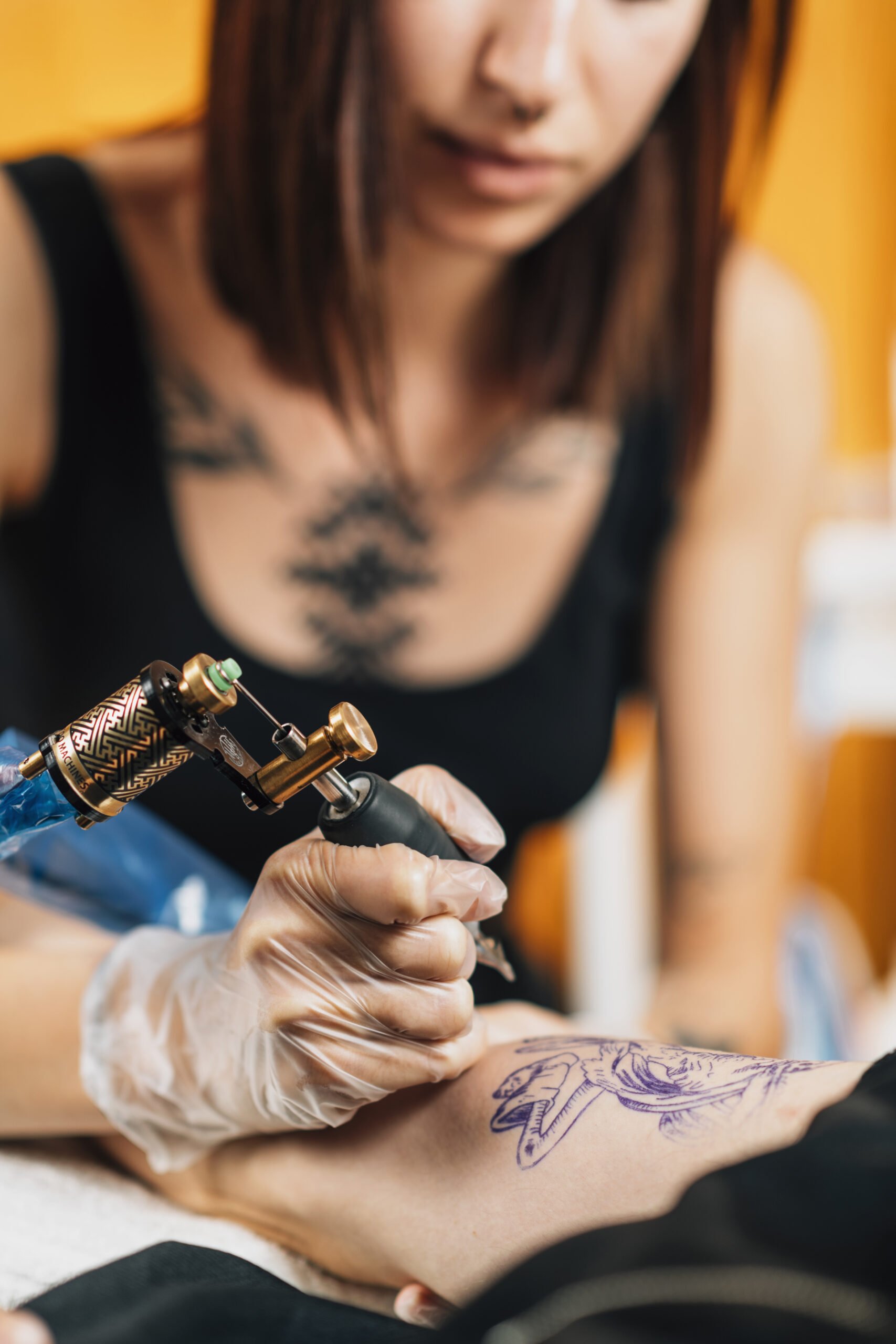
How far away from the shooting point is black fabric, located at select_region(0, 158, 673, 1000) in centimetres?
100

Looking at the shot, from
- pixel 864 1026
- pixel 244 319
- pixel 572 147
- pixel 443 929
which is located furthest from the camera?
pixel 864 1026

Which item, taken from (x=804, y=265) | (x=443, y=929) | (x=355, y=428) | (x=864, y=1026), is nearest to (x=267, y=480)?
(x=355, y=428)

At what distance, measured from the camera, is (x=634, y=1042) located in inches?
22.7

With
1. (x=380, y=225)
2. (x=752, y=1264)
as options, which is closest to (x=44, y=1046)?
(x=752, y=1264)

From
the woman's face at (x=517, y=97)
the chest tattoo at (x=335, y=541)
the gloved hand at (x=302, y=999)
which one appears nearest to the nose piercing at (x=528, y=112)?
the woman's face at (x=517, y=97)

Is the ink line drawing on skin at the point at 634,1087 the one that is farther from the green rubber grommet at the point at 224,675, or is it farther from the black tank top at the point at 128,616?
the black tank top at the point at 128,616

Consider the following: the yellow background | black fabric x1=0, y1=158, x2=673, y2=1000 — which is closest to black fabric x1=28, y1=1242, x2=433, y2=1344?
black fabric x1=0, y1=158, x2=673, y2=1000

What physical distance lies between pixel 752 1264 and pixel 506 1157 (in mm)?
237

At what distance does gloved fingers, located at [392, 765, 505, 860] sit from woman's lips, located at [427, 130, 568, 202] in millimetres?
500

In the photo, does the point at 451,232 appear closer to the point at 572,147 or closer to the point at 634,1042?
the point at 572,147

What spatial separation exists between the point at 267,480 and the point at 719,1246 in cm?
84

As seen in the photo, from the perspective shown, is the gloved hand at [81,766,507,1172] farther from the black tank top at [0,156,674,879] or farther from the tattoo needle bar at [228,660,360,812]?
the black tank top at [0,156,674,879]

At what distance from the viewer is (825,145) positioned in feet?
6.84

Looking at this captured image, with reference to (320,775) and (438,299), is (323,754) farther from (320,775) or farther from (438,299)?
(438,299)
